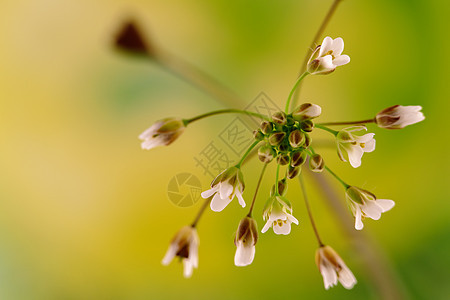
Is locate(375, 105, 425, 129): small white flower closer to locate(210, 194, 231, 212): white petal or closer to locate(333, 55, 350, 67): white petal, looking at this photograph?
locate(333, 55, 350, 67): white petal

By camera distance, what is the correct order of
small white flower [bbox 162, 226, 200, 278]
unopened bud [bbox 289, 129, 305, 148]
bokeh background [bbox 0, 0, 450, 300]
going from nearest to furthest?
unopened bud [bbox 289, 129, 305, 148] → small white flower [bbox 162, 226, 200, 278] → bokeh background [bbox 0, 0, 450, 300]

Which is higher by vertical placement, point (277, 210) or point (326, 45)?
point (326, 45)

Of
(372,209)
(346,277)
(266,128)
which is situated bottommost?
(346,277)

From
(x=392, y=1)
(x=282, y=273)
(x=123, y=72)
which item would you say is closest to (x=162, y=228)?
(x=282, y=273)

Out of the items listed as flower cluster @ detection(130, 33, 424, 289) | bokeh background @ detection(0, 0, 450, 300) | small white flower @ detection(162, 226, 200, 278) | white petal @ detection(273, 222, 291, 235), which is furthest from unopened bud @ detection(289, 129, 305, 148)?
bokeh background @ detection(0, 0, 450, 300)

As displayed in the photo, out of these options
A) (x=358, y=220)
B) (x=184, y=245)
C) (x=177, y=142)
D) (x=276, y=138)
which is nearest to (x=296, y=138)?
(x=276, y=138)

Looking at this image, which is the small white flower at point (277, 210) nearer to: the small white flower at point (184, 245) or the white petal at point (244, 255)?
the white petal at point (244, 255)

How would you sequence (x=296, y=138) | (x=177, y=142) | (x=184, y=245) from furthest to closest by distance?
(x=177, y=142)
(x=184, y=245)
(x=296, y=138)

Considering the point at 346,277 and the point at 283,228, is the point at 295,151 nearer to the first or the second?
the point at 283,228
